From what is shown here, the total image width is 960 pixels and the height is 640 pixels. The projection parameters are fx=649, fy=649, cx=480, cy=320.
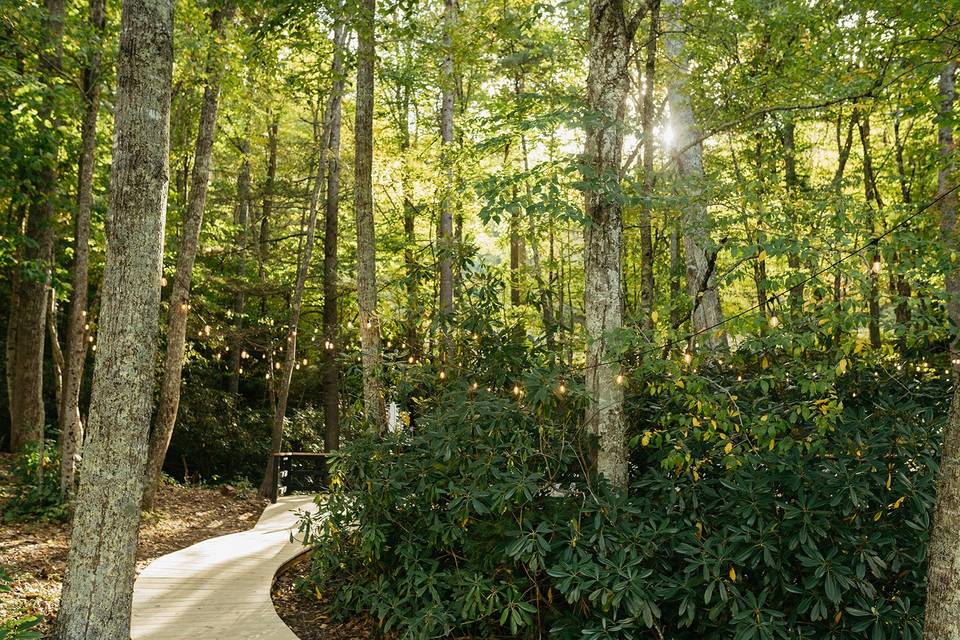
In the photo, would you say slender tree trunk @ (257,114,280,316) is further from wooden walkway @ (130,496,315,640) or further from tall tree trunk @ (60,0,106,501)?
wooden walkway @ (130,496,315,640)

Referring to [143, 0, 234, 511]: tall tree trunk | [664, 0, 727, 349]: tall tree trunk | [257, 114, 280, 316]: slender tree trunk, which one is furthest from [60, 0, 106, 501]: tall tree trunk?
[664, 0, 727, 349]: tall tree trunk

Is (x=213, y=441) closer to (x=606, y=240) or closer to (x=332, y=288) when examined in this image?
(x=332, y=288)

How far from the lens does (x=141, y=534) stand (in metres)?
8.27

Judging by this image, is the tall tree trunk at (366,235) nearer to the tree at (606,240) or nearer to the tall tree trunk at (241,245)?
the tree at (606,240)

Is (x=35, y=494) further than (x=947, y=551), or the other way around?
(x=35, y=494)

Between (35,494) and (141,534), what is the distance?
1.34 metres

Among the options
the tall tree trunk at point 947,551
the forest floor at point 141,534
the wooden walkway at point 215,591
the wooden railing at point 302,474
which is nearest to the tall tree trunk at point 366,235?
the wooden walkway at point 215,591

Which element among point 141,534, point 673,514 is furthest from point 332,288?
point 673,514

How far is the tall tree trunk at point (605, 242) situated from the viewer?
5176mm

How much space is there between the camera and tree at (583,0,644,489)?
5176 mm

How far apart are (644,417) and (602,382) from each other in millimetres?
833

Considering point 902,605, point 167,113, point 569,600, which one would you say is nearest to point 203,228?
point 167,113

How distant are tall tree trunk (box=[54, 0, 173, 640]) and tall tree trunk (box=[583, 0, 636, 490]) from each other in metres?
3.10

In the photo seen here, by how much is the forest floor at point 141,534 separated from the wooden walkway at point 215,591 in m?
0.60
